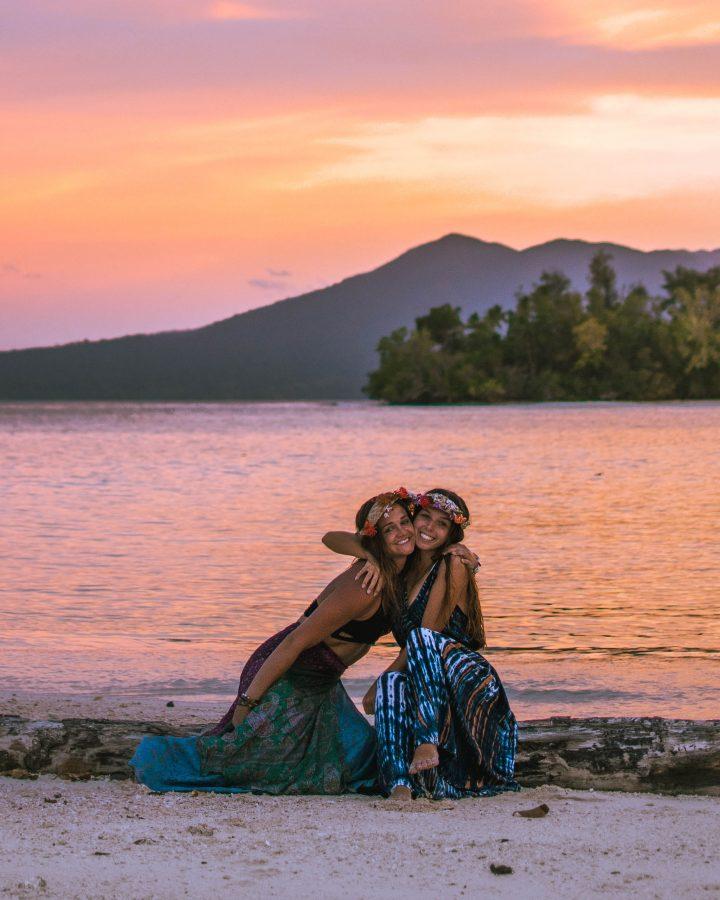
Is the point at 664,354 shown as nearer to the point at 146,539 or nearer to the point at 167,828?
the point at 146,539

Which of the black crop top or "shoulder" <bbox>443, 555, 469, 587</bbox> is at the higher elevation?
"shoulder" <bbox>443, 555, 469, 587</bbox>

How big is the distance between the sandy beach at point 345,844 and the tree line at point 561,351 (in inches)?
5092

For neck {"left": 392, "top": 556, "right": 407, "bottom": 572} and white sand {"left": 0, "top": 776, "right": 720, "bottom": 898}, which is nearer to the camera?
white sand {"left": 0, "top": 776, "right": 720, "bottom": 898}

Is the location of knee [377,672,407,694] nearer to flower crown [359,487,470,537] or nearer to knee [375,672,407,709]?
knee [375,672,407,709]

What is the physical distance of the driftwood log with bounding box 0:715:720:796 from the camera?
5785 millimetres

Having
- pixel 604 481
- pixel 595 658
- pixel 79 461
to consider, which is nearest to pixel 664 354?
pixel 79 461

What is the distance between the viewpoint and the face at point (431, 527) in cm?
587

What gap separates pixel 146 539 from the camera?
68.1 ft

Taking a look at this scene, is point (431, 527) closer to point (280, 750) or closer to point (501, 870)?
point (280, 750)

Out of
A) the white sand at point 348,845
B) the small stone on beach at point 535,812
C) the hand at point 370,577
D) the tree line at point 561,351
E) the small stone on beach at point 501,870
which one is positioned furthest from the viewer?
the tree line at point 561,351

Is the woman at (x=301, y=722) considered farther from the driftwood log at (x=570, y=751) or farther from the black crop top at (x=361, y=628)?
the driftwood log at (x=570, y=751)

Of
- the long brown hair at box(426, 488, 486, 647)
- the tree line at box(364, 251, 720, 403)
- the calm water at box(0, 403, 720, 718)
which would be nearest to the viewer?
the long brown hair at box(426, 488, 486, 647)

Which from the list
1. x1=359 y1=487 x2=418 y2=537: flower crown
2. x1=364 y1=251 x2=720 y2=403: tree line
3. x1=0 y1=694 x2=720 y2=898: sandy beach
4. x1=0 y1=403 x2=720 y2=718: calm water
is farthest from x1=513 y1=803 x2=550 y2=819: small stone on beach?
x1=364 y1=251 x2=720 y2=403: tree line

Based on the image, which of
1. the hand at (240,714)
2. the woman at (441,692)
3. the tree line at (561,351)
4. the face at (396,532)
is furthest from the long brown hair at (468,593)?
the tree line at (561,351)
